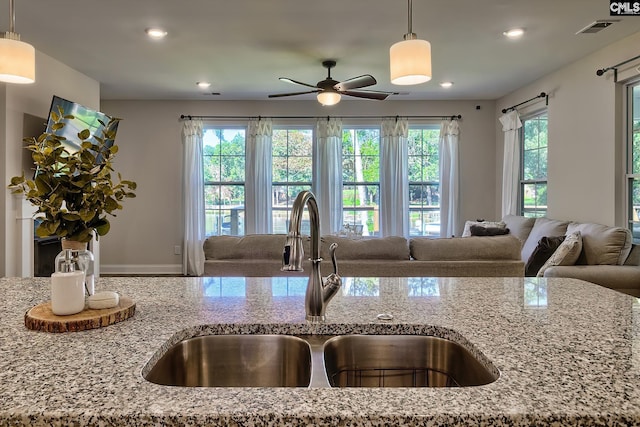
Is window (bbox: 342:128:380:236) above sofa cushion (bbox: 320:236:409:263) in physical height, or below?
above

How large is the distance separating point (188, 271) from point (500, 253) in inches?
185

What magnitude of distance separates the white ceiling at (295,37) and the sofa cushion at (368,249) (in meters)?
1.74

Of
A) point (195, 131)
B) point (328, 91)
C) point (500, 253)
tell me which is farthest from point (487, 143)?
point (195, 131)

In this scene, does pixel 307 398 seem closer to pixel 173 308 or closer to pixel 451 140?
pixel 173 308

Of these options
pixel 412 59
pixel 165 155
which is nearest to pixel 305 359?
pixel 412 59

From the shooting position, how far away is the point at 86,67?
4.77 meters

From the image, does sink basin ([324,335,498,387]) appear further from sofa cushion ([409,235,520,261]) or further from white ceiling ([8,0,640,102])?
white ceiling ([8,0,640,102])

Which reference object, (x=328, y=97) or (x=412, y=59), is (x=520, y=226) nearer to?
(x=328, y=97)

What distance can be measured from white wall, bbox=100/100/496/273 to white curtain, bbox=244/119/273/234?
323 millimetres

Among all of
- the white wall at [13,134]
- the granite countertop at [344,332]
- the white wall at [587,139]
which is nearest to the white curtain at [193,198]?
the white wall at [13,134]

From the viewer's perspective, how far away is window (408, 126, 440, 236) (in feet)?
21.6

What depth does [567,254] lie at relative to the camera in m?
3.77

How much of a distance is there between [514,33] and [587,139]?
4.91 feet

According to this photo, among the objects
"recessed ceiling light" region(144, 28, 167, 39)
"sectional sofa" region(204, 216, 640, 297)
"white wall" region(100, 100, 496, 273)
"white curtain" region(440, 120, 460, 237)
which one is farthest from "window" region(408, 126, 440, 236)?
"recessed ceiling light" region(144, 28, 167, 39)
